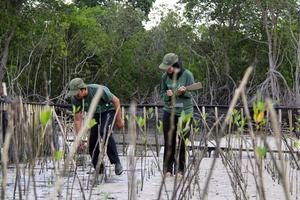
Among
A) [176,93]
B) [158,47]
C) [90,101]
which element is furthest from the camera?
[158,47]

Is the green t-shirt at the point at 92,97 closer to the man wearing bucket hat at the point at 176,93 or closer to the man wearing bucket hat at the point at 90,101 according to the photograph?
the man wearing bucket hat at the point at 90,101

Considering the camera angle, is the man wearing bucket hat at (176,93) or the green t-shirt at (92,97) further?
the green t-shirt at (92,97)

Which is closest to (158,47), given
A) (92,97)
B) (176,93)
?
(92,97)

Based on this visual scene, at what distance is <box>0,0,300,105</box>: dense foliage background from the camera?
95.5ft

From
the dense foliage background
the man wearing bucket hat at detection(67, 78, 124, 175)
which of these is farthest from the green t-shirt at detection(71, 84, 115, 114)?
the dense foliage background

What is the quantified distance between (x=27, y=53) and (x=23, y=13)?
5.73 m

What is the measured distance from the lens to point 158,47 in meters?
36.9

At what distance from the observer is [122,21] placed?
34.4 meters

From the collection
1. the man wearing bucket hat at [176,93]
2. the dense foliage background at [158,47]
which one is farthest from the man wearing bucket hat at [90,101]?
the dense foliage background at [158,47]

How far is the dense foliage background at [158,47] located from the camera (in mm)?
29094

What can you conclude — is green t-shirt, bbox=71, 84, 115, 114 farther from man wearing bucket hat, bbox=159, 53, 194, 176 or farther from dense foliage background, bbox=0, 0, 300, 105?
dense foliage background, bbox=0, 0, 300, 105

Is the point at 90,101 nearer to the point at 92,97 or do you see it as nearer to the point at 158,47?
the point at 92,97

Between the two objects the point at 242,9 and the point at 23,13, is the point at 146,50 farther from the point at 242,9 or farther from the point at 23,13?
the point at 23,13

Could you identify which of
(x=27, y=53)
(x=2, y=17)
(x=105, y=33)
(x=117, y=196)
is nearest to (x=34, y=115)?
(x=117, y=196)
